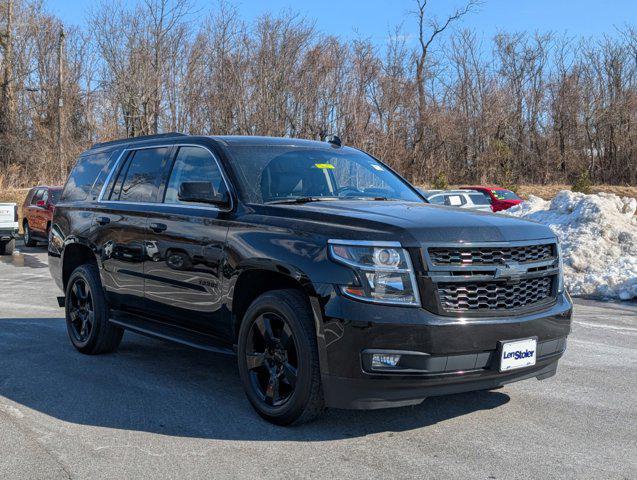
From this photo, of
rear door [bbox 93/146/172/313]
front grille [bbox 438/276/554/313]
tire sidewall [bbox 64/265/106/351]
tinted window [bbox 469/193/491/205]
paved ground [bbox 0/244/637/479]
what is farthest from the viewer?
tinted window [bbox 469/193/491/205]

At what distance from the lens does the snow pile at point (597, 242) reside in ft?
37.6

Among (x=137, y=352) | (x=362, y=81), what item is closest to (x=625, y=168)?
(x=362, y=81)

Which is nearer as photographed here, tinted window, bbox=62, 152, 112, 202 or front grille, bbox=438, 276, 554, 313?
front grille, bbox=438, 276, 554, 313

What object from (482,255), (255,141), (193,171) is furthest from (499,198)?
(482,255)

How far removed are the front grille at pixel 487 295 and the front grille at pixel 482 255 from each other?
125 millimetres

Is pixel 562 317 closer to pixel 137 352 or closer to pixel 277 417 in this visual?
pixel 277 417

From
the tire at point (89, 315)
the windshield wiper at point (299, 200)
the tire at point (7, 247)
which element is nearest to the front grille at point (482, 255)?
the windshield wiper at point (299, 200)

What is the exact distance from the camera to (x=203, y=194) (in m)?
5.20

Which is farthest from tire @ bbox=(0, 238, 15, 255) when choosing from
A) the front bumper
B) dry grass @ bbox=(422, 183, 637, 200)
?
dry grass @ bbox=(422, 183, 637, 200)

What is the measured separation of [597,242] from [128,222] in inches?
365

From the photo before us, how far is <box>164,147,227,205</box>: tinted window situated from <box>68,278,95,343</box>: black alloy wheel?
1.61 metres

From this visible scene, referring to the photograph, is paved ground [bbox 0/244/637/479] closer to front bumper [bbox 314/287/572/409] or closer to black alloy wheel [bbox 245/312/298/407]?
black alloy wheel [bbox 245/312/298/407]

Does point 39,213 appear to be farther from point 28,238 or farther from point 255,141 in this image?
point 255,141

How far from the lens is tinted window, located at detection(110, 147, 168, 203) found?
6195 millimetres
